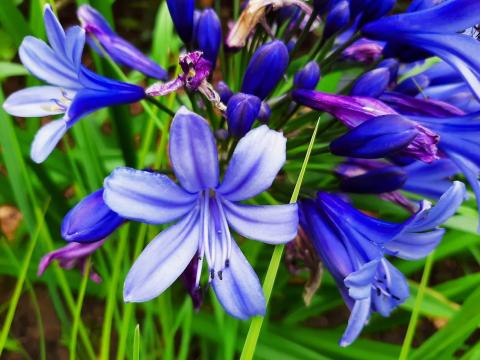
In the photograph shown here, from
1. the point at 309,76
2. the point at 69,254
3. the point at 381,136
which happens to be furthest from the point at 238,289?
the point at 69,254

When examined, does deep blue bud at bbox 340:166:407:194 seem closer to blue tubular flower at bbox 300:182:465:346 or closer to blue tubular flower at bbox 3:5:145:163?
blue tubular flower at bbox 300:182:465:346

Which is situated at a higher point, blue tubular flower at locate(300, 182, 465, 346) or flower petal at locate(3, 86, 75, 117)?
flower petal at locate(3, 86, 75, 117)

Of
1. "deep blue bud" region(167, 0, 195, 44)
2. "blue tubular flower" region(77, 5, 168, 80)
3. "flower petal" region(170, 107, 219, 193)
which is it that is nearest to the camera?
"flower petal" region(170, 107, 219, 193)

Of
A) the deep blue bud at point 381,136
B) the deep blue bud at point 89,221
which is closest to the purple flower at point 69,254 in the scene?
the deep blue bud at point 89,221

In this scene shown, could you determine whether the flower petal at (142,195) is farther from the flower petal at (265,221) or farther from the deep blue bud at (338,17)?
the deep blue bud at (338,17)

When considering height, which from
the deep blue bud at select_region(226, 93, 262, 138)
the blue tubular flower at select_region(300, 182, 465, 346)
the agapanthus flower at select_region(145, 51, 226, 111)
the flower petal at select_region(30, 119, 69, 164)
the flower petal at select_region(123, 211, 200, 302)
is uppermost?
the agapanthus flower at select_region(145, 51, 226, 111)

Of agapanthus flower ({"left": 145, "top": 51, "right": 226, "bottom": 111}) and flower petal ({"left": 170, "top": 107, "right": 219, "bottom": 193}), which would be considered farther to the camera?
agapanthus flower ({"left": 145, "top": 51, "right": 226, "bottom": 111})

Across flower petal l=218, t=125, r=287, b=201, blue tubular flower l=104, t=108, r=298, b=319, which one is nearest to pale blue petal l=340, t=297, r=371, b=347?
blue tubular flower l=104, t=108, r=298, b=319

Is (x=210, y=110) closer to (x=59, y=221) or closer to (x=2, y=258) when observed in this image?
(x=59, y=221)

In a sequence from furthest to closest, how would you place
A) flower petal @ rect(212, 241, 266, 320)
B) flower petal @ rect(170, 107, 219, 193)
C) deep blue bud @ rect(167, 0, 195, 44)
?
1. deep blue bud @ rect(167, 0, 195, 44)
2. flower petal @ rect(212, 241, 266, 320)
3. flower petal @ rect(170, 107, 219, 193)
